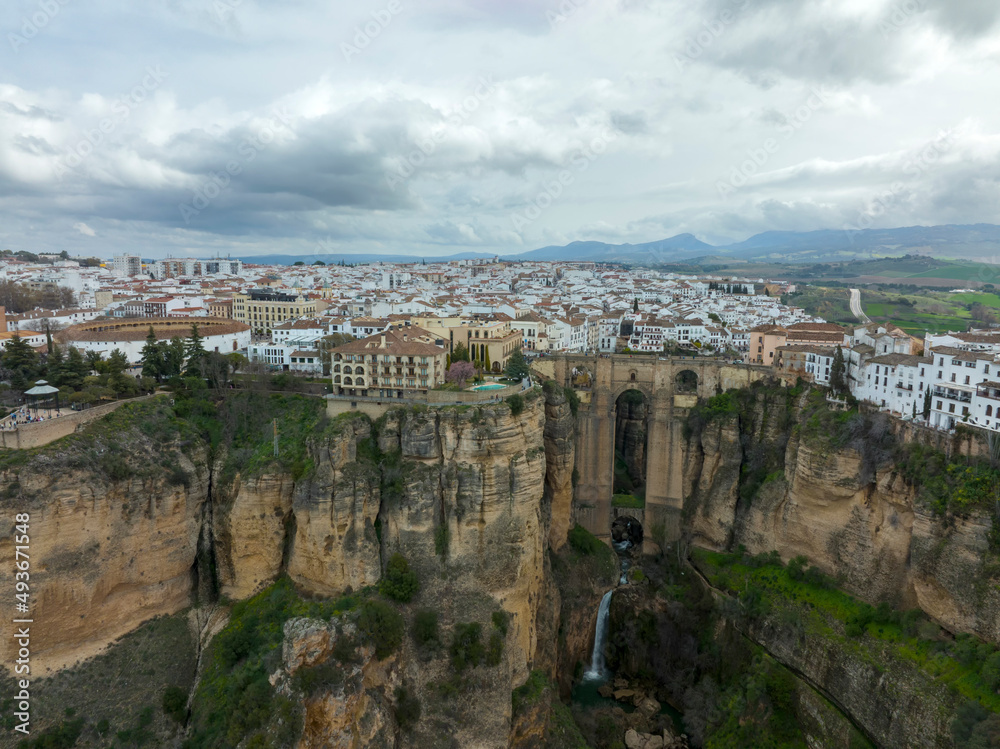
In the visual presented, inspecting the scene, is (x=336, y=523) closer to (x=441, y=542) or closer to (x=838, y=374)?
(x=441, y=542)

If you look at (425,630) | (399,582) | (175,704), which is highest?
(399,582)

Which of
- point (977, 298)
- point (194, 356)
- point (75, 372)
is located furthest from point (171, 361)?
point (977, 298)

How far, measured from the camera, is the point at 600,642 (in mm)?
36312

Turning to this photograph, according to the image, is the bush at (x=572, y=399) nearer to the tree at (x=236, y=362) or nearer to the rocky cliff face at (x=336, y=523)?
the rocky cliff face at (x=336, y=523)

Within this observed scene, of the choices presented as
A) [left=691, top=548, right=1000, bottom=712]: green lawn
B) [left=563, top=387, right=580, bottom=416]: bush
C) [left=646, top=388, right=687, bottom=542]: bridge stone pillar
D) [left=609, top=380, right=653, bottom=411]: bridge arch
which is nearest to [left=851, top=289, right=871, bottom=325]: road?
[left=646, top=388, right=687, bottom=542]: bridge stone pillar

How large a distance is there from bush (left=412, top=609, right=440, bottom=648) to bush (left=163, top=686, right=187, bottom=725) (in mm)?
9070

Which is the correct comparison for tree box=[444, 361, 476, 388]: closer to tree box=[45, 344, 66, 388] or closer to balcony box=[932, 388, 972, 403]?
tree box=[45, 344, 66, 388]

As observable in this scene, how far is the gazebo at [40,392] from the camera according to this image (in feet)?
93.1

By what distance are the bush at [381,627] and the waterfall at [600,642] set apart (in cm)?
1420

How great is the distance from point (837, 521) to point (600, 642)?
14285 mm

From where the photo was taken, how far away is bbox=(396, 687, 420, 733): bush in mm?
24781

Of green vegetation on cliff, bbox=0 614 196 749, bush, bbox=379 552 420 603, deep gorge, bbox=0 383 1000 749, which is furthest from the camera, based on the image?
bush, bbox=379 552 420 603

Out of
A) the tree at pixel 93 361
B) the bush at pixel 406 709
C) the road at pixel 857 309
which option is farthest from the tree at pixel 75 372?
the road at pixel 857 309

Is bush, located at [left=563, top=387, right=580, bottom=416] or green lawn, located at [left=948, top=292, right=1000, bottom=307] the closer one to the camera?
bush, located at [left=563, top=387, right=580, bottom=416]
